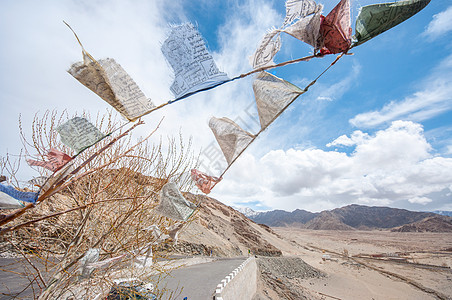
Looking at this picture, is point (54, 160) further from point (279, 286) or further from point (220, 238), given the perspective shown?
point (220, 238)

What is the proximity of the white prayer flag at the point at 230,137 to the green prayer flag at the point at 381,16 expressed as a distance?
1.22 metres

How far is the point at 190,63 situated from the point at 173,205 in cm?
129

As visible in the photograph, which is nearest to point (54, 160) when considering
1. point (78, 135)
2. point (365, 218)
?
point (78, 135)

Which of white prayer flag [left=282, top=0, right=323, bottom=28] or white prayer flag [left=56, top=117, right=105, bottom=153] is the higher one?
white prayer flag [left=282, top=0, right=323, bottom=28]

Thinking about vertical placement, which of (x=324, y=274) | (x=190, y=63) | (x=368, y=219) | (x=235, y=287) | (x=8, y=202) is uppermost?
(x=368, y=219)

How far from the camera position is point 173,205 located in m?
2.11

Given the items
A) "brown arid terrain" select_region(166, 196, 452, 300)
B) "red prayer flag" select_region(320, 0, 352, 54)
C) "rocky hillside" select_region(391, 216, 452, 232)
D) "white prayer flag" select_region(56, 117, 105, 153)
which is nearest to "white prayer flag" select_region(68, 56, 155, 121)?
"white prayer flag" select_region(56, 117, 105, 153)

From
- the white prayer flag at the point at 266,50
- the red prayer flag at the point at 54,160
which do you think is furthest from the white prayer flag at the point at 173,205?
the white prayer flag at the point at 266,50

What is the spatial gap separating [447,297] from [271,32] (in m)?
29.7

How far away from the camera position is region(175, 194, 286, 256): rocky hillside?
1855cm

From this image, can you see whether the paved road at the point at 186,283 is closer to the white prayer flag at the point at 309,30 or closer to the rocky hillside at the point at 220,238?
the rocky hillside at the point at 220,238

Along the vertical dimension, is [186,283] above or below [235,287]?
below

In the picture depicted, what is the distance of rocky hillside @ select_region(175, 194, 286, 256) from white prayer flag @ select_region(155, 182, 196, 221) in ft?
31.8

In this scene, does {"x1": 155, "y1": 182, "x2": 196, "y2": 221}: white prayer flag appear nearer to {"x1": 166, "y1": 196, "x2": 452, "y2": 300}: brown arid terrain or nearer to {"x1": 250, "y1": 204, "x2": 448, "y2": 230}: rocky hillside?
{"x1": 166, "y1": 196, "x2": 452, "y2": 300}: brown arid terrain
